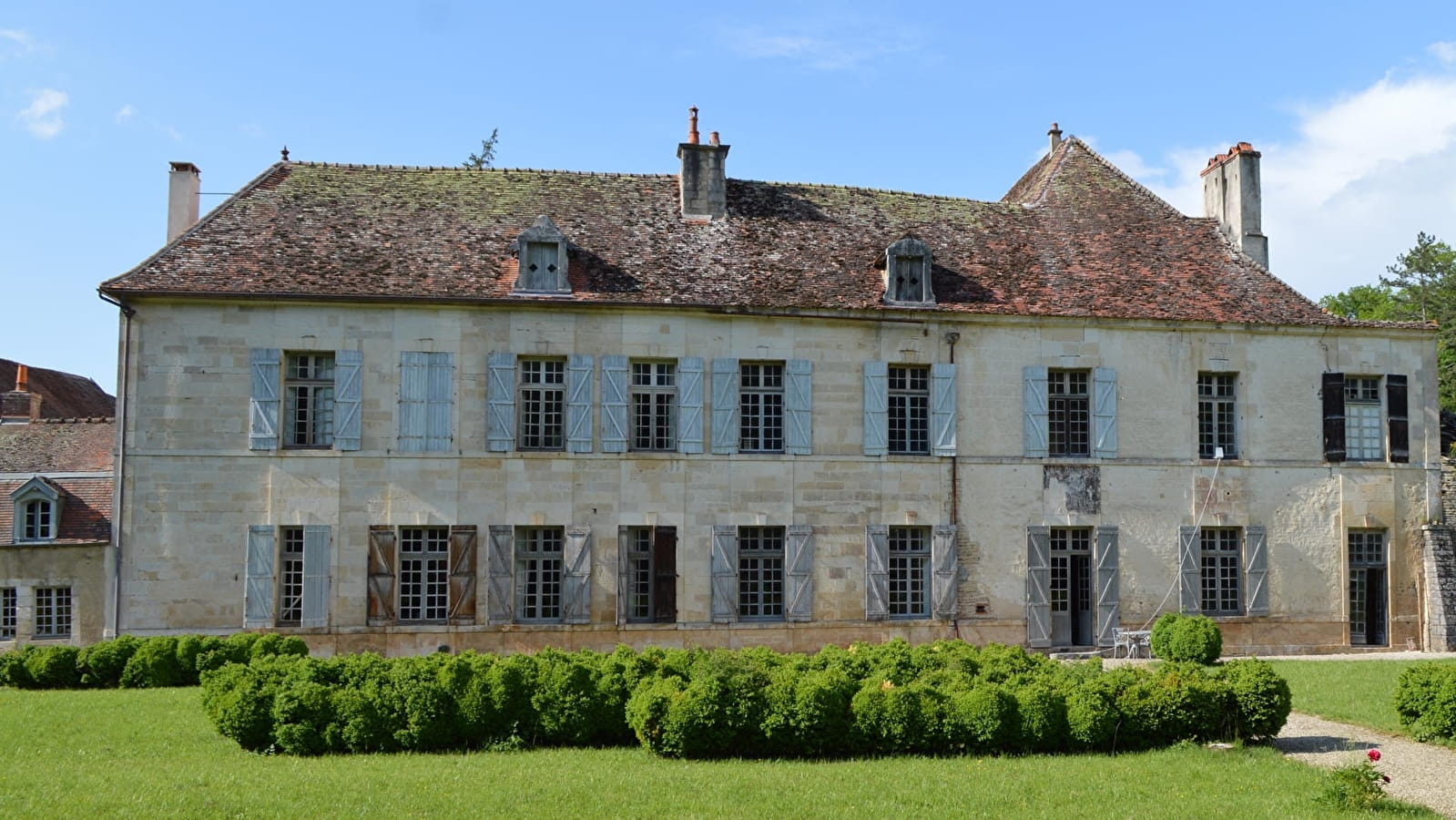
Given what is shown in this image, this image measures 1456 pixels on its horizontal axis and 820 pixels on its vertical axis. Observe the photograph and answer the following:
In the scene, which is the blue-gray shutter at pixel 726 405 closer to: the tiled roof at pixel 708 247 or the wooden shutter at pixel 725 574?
the tiled roof at pixel 708 247

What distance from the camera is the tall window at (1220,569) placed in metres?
22.0

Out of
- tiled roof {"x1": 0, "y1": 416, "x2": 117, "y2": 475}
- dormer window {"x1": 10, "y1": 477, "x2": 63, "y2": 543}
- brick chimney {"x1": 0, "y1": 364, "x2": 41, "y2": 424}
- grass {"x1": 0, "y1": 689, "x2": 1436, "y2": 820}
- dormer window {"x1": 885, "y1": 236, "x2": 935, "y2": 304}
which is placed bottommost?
grass {"x1": 0, "y1": 689, "x2": 1436, "y2": 820}

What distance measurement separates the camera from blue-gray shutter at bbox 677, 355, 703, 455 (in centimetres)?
2056

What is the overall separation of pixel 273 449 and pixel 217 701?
8066mm

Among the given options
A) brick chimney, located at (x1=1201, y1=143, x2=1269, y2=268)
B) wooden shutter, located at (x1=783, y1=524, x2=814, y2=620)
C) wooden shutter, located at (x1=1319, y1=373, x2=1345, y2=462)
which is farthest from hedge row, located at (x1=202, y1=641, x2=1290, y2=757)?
brick chimney, located at (x1=1201, y1=143, x2=1269, y2=268)

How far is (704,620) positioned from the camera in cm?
2036

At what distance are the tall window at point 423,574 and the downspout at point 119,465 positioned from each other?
4.31 meters

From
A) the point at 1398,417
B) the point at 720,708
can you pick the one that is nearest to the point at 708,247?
the point at 720,708

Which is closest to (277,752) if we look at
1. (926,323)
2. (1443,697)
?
(1443,697)

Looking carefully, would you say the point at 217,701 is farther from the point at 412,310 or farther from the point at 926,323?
the point at 926,323

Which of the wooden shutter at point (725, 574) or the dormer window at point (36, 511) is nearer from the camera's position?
the wooden shutter at point (725, 574)

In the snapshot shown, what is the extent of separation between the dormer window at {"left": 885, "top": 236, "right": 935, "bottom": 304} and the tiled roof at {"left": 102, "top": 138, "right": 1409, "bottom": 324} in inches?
13.1

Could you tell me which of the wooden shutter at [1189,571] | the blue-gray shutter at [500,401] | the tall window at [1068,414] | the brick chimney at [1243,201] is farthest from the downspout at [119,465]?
the brick chimney at [1243,201]

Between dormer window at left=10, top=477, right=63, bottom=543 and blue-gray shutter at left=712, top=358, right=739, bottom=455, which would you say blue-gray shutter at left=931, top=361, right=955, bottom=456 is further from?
dormer window at left=10, top=477, right=63, bottom=543
